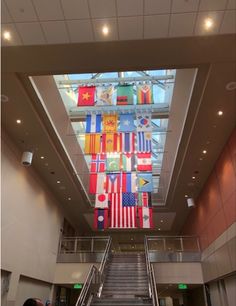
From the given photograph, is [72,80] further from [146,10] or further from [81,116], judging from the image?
[146,10]

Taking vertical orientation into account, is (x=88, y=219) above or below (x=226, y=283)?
above

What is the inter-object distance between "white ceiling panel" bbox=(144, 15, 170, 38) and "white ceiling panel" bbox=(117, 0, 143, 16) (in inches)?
9.5

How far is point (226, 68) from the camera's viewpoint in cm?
689

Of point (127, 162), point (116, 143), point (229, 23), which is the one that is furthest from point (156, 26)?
point (127, 162)

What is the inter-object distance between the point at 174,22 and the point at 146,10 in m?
0.68

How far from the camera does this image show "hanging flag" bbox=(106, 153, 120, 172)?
9336 mm

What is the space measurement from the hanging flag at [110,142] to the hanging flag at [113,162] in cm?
67

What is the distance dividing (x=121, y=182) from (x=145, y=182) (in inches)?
35.9

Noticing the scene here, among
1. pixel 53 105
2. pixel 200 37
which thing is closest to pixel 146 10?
pixel 200 37

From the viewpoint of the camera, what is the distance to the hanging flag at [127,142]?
28.5 ft

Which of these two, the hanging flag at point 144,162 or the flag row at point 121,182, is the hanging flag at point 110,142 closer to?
the hanging flag at point 144,162

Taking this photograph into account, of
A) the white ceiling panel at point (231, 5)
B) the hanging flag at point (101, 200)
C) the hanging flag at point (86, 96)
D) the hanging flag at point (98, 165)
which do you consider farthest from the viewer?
the hanging flag at point (101, 200)

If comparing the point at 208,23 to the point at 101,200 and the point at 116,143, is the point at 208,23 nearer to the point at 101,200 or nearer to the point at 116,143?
the point at 116,143

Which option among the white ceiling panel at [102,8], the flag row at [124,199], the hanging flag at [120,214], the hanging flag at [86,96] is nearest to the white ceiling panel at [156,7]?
the white ceiling panel at [102,8]
